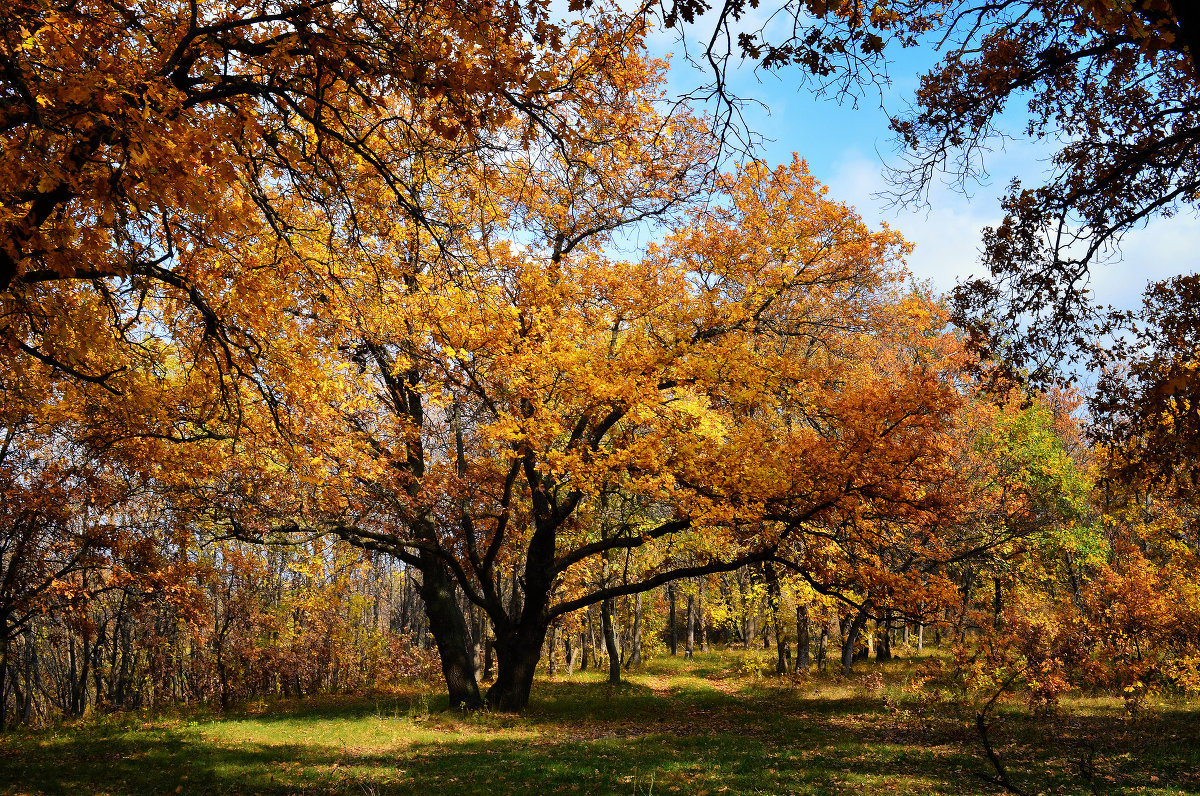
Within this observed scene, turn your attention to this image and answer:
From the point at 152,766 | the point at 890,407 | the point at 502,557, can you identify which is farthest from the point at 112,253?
the point at 502,557

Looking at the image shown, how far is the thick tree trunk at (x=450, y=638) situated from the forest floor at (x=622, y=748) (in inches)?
32.7

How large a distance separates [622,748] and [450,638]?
20.1 ft

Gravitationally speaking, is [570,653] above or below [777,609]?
below

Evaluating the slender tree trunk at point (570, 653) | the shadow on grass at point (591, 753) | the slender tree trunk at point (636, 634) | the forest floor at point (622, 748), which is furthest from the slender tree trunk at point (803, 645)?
the slender tree trunk at point (570, 653)

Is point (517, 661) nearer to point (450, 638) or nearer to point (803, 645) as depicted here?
point (450, 638)

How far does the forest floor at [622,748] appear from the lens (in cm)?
852

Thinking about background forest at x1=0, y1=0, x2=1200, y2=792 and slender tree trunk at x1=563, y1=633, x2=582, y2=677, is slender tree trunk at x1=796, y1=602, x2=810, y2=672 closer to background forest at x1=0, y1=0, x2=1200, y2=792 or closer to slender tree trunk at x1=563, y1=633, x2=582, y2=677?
background forest at x1=0, y1=0, x2=1200, y2=792

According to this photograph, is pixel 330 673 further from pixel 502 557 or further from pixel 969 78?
pixel 969 78

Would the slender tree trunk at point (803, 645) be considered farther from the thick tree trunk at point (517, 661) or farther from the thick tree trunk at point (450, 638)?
the thick tree trunk at point (450, 638)

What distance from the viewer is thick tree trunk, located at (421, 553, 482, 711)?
1570 cm

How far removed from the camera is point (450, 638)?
16172 mm

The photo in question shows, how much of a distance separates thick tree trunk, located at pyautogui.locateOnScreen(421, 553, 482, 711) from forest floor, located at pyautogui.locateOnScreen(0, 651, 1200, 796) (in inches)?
32.7

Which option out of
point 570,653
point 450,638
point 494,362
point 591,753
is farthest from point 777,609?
point 494,362

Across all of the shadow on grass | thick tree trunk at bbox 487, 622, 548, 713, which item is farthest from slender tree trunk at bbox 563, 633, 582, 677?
A: thick tree trunk at bbox 487, 622, 548, 713
